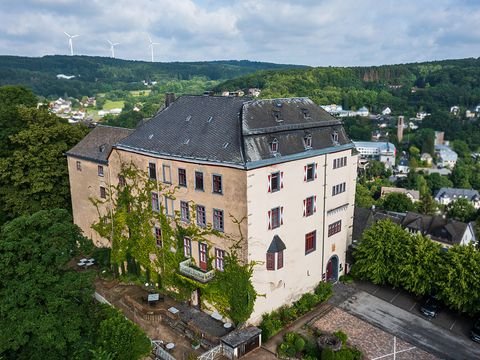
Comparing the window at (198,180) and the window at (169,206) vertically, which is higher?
the window at (198,180)

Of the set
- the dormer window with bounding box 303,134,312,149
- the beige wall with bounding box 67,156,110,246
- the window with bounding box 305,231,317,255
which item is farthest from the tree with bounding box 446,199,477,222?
the beige wall with bounding box 67,156,110,246

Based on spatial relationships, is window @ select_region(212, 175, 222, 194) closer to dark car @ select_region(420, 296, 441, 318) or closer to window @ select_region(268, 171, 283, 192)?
window @ select_region(268, 171, 283, 192)

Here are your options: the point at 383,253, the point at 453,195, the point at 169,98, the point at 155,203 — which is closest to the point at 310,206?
the point at 383,253

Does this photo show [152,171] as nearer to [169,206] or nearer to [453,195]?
[169,206]

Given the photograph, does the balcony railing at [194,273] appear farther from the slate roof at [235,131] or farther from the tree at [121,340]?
the slate roof at [235,131]

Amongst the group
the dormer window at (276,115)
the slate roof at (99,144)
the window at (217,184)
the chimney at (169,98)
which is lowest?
the window at (217,184)

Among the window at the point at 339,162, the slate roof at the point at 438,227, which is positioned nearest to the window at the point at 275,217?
the window at the point at 339,162
